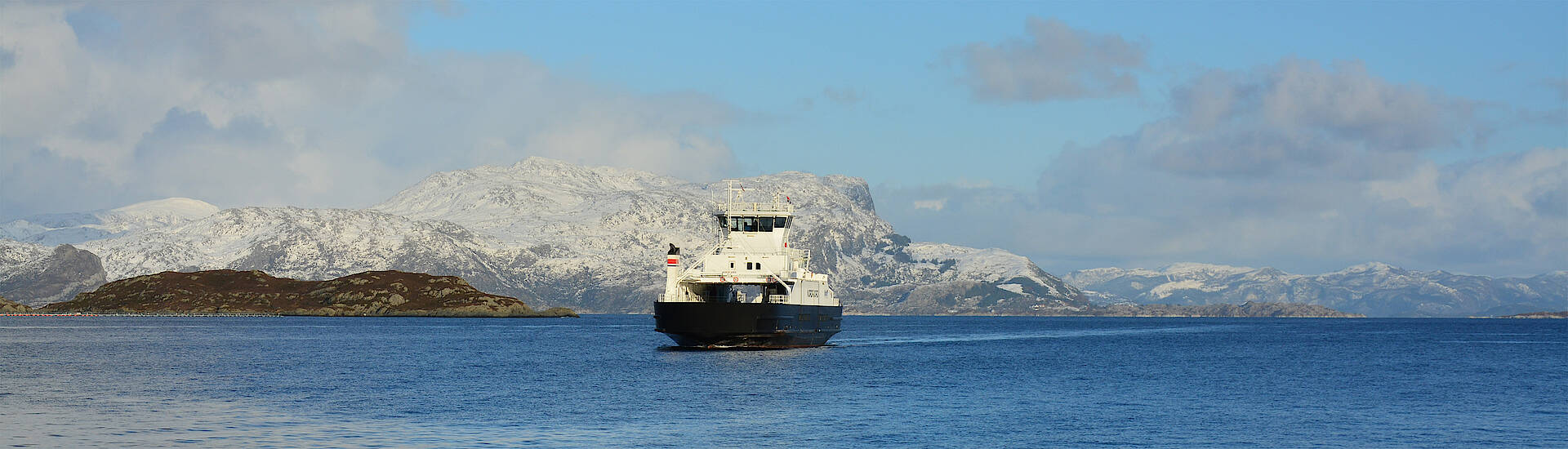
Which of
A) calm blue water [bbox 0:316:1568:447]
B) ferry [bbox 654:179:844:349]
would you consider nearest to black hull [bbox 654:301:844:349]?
ferry [bbox 654:179:844:349]

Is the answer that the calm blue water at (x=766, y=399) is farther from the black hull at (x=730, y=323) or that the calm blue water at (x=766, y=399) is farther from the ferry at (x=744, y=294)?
the ferry at (x=744, y=294)

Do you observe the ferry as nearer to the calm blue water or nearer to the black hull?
the black hull

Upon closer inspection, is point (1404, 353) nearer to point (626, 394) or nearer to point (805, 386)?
point (805, 386)

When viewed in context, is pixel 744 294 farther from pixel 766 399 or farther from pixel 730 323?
pixel 766 399

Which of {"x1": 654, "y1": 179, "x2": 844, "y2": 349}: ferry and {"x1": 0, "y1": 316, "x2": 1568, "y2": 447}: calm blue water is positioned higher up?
{"x1": 654, "y1": 179, "x2": 844, "y2": 349}: ferry

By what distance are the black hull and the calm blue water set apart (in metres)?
1.52

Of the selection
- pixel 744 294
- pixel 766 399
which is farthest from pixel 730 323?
pixel 766 399

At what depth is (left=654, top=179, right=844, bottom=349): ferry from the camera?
104 m

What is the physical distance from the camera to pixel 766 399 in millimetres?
68812

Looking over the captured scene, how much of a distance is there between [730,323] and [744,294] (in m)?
9.21

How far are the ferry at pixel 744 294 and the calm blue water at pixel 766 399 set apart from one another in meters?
2.03

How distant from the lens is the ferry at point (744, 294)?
340 feet

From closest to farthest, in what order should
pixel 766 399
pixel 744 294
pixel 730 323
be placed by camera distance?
pixel 766 399
pixel 730 323
pixel 744 294

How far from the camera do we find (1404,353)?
463ft
